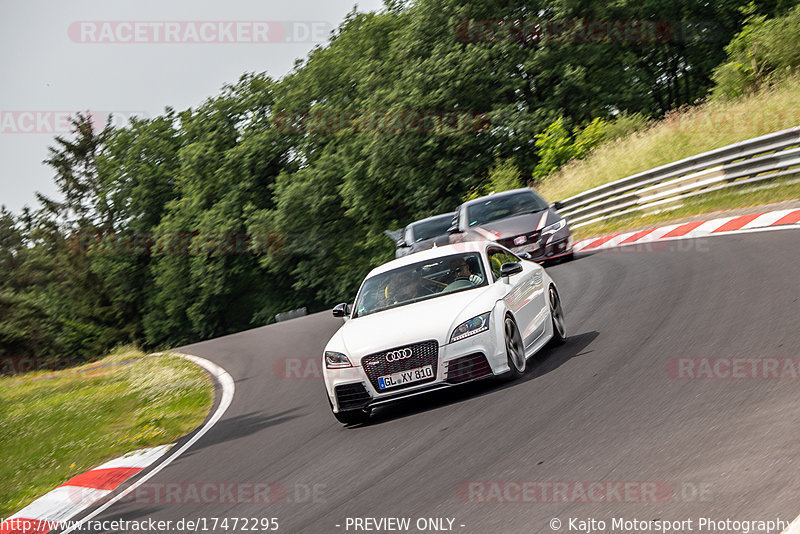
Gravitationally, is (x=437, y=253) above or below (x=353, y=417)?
above

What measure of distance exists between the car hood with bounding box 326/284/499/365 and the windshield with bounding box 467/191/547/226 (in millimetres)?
10364

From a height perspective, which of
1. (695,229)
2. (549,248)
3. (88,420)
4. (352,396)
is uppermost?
(352,396)

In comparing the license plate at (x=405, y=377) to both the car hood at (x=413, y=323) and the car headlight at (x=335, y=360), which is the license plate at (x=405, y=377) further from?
the car headlight at (x=335, y=360)

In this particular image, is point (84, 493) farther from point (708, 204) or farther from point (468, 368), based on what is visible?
point (708, 204)

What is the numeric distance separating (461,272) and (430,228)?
12.2 metres

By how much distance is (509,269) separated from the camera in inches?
372

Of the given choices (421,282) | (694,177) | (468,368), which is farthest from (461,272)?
(694,177)

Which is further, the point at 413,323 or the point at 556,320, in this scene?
the point at 556,320

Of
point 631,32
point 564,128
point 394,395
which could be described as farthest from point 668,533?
point 631,32

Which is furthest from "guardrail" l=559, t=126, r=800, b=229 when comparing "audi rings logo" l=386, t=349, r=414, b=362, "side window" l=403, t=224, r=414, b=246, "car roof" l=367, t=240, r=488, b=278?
"audi rings logo" l=386, t=349, r=414, b=362

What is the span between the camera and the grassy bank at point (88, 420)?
1120 cm

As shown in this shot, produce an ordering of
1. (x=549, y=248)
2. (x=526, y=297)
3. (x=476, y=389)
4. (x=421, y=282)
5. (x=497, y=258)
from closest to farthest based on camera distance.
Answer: (x=476, y=389) → (x=526, y=297) → (x=421, y=282) → (x=497, y=258) → (x=549, y=248)

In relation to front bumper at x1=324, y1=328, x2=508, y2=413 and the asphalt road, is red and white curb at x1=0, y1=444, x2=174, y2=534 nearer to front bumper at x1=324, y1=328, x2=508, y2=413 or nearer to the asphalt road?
the asphalt road

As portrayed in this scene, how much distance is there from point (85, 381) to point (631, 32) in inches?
1334
